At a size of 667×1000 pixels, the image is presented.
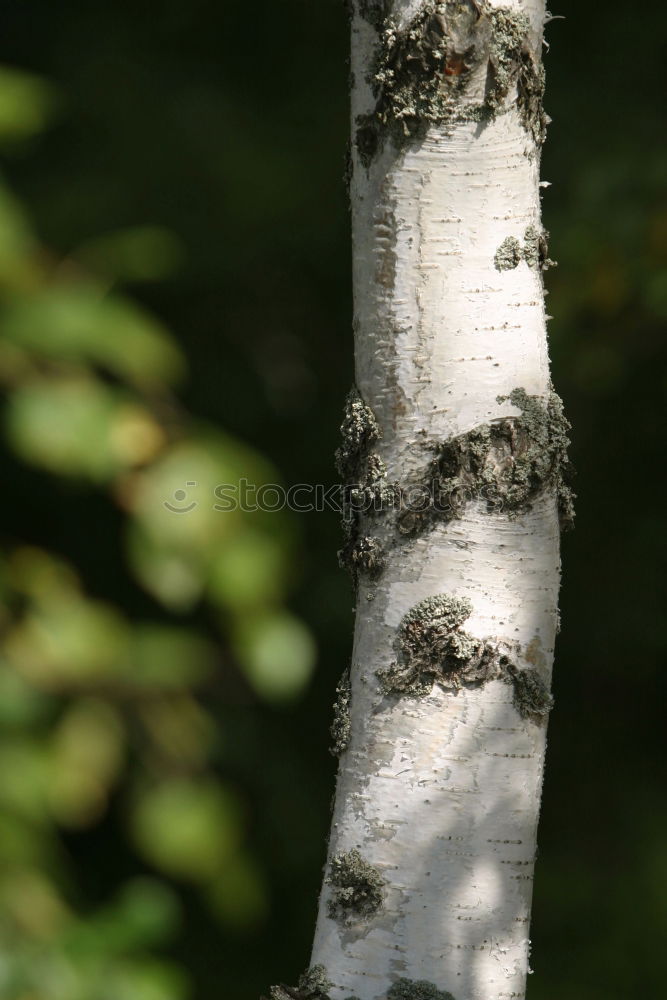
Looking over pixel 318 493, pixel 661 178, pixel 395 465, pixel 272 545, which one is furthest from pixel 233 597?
pixel 318 493

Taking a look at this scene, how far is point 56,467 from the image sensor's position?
1.27 m

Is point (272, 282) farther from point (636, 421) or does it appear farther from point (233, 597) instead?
point (233, 597)

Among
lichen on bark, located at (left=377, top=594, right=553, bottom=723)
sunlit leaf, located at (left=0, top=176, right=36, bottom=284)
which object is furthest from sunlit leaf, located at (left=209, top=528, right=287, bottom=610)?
lichen on bark, located at (left=377, top=594, right=553, bottom=723)

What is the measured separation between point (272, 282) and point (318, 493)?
741 mm

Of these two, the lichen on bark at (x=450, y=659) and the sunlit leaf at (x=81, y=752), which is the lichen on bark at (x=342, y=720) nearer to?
the lichen on bark at (x=450, y=659)

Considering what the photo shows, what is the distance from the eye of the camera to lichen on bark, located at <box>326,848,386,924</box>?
0.84 m

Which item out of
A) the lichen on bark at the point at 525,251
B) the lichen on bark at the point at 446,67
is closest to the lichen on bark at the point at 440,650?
the lichen on bark at the point at 525,251

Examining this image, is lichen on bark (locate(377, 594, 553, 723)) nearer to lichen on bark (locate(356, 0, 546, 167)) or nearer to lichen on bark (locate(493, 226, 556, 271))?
lichen on bark (locate(493, 226, 556, 271))

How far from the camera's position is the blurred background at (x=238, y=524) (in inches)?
56.2

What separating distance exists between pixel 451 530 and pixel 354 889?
33cm

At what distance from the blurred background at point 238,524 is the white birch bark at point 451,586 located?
21.7 inches

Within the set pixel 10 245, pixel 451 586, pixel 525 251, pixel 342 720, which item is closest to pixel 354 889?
pixel 342 720

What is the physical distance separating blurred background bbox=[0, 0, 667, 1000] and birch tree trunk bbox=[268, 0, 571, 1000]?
1.80 feet

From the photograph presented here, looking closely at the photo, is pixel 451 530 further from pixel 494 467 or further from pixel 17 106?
pixel 17 106
